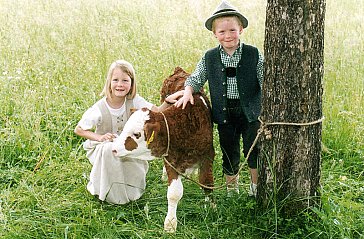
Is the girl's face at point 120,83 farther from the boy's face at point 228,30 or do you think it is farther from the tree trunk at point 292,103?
the tree trunk at point 292,103

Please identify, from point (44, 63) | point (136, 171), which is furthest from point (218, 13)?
point (44, 63)

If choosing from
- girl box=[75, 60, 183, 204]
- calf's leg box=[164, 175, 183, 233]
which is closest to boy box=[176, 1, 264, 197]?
girl box=[75, 60, 183, 204]

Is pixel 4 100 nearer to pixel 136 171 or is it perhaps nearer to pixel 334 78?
pixel 136 171

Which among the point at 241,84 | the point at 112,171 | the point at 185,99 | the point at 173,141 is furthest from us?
the point at 112,171

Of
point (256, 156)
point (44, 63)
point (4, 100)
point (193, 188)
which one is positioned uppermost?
point (44, 63)

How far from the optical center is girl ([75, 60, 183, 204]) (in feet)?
14.0

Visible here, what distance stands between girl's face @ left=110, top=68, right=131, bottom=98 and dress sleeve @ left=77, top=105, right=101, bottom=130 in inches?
8.6

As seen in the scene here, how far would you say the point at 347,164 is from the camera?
5059mm

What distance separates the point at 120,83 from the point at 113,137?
453 mm

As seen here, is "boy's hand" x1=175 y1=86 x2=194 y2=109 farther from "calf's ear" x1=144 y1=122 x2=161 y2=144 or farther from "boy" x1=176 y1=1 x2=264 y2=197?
"calf's ear" x1=144 y1=122 x2=161 y2=144

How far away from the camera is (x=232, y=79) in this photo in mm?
4141

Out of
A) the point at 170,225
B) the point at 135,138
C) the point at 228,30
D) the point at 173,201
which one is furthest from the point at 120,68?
the point at 170,225

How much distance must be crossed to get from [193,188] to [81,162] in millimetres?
1264

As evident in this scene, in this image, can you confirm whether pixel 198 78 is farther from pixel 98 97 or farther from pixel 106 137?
pixel 98 97
